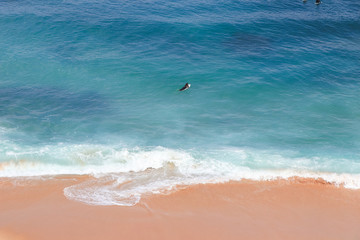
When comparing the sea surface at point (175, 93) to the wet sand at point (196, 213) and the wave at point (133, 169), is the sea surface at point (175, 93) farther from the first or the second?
the wet sand at point (196, 213)

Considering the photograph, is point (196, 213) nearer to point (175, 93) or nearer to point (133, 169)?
point (133, 169)

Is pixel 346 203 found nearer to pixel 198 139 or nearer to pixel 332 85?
pixel 198 139

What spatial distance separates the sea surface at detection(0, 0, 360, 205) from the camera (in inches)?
639

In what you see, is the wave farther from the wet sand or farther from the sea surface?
the wet sand

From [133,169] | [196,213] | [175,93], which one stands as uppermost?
[175,93]

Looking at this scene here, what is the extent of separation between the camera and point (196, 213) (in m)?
13.4

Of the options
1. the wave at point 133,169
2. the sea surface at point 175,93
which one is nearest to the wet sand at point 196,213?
the wave at point 133,169

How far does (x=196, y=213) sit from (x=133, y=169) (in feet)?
13.4

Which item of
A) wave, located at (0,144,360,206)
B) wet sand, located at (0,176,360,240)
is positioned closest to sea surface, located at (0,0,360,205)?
wave, located at (0,144,360,206)

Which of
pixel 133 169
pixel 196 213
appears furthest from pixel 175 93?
pixel 196 213

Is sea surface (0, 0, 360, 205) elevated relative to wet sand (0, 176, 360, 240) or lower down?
elevated

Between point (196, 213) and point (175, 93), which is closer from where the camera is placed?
point (196, 213)

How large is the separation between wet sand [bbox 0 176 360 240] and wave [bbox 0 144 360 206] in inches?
20.6

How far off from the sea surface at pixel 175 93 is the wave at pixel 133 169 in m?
0.07
